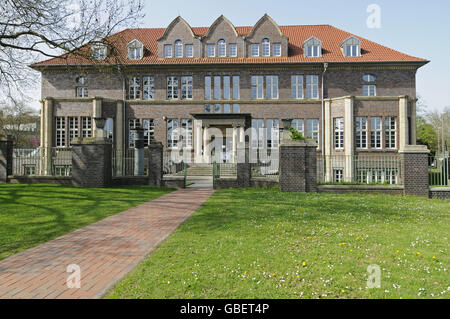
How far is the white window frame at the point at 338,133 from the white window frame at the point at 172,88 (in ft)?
45.9

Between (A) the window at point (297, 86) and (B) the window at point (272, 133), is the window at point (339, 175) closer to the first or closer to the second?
(B) the window at point (272, 133)

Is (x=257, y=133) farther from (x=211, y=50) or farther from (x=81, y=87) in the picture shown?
(x=81, y=87)

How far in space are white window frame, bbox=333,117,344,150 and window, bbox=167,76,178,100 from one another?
14.2 m

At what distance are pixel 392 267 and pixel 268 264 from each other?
1.69 metres

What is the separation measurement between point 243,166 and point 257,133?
1177 cm

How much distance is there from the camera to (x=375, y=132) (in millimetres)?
23672

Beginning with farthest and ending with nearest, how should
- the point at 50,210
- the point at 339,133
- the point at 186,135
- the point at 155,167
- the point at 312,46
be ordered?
1. the point at 312,46
2. the point at 186,135
3. the point at 339,133
4. the point at 155,167
5. the point at 50,210

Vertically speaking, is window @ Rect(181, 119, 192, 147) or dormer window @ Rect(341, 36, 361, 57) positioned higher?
dormer window @ Rect(341, 36, 361, 57)

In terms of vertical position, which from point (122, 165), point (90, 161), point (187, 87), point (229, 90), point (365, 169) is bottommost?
point (365, 169)

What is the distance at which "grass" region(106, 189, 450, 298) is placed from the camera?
337cm

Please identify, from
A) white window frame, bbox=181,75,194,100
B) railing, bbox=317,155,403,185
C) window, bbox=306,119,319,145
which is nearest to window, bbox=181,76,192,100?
white window frame, bbox=181,75,194,100

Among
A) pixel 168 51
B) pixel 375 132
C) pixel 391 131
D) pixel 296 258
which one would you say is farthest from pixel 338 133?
pixel 296 258

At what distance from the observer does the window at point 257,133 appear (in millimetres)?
25922

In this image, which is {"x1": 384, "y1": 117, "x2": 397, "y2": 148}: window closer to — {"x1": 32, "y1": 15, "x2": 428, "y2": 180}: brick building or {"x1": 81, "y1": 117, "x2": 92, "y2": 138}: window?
{"x1": 32, "y1": 15, "x2": 428, "y2": 180}: brick building
